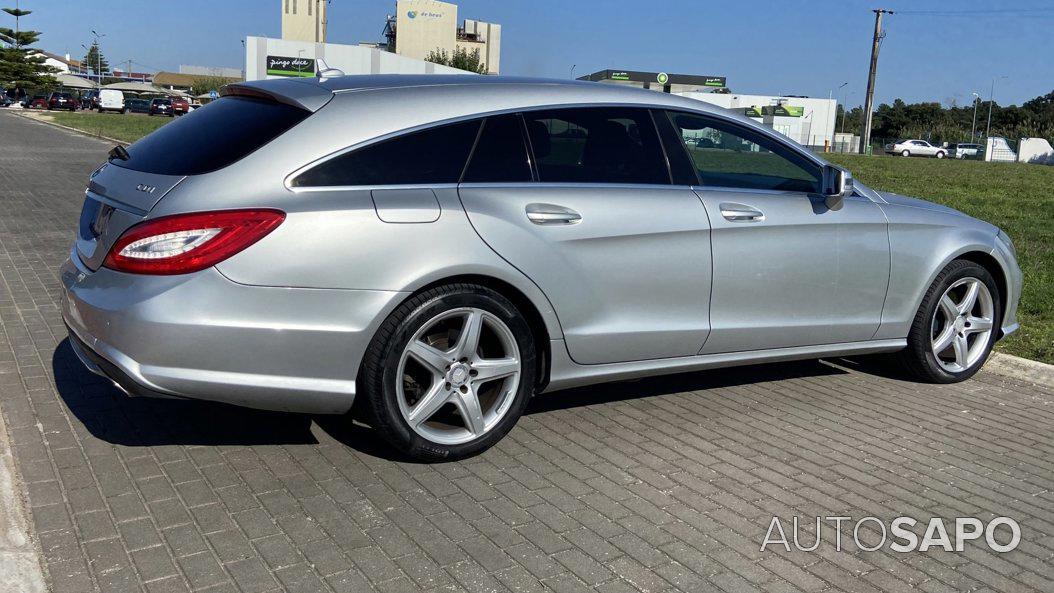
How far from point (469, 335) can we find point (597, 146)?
1.17m

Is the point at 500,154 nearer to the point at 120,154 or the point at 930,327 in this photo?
the point at 120,154

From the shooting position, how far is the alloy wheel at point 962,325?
5973 millimetres

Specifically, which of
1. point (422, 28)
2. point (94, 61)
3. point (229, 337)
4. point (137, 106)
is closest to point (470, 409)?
point (229, 337)

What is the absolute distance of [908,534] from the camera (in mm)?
3857

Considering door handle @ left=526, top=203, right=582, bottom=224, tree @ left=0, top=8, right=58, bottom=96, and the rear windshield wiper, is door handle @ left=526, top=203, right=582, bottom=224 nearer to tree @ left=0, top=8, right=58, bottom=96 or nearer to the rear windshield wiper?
the rear windshield wiper

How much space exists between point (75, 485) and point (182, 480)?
0.40 meters

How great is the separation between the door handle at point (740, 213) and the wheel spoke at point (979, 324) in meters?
1.87

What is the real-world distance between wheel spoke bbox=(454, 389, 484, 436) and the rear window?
1350 mm

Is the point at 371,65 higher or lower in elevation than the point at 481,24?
lower

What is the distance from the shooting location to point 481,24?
5281 inches

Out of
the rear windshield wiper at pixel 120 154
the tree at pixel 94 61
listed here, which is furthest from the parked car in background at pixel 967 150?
the tree at pixel 94 61

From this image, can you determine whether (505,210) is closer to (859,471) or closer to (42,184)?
(859,471)

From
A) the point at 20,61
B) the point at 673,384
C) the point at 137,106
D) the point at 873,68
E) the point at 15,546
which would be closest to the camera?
the point at 15,546

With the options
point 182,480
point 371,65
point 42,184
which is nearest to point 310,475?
point 182,480
